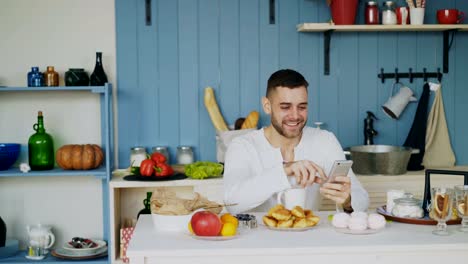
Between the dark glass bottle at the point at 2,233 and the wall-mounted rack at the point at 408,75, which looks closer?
the dark glass bottle at the point at 2,233

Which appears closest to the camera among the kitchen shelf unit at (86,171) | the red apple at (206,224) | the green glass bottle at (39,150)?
the red apple at (206,224)

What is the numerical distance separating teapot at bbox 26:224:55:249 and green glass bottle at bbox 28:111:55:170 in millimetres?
402

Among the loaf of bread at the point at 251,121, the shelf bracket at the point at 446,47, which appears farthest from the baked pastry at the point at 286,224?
the shelf bracket at the point at 446,47

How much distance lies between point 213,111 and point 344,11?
3.35ft

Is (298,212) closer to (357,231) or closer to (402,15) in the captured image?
(357,231)

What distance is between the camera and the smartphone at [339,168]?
258 cm

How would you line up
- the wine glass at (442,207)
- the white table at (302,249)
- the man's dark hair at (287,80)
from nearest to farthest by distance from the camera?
the white table at (302,249) → the wine glass at (442,207) → the man's dark hair at (287,80)

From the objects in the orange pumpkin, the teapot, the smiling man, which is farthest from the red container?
the teapot

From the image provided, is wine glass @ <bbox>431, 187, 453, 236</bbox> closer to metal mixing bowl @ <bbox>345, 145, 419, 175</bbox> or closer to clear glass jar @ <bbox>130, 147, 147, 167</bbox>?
metal mixing bowl @ <bbox>345, 145, 419, 175</bbox>

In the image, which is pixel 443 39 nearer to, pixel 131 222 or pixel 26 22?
pixel 131 222

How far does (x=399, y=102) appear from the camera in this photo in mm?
4441

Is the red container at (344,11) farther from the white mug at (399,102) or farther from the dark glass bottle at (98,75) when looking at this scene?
the dark glass bottle at (98,75)

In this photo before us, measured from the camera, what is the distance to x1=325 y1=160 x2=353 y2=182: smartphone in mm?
2582

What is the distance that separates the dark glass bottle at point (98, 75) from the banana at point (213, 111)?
65 centimetres
